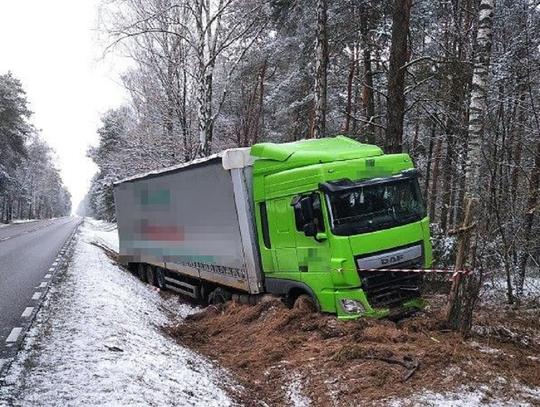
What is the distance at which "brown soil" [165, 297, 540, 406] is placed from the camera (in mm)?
5273

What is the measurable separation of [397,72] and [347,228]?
522cm

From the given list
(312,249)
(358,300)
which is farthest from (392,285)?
(312,249)

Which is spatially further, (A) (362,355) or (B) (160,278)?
(B) (160,278)

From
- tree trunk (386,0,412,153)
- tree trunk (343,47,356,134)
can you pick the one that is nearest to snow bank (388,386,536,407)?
tree trunk (386,0,412,153)

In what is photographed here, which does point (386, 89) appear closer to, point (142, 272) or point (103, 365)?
point (142, 272)

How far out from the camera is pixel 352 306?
7285 millimetres

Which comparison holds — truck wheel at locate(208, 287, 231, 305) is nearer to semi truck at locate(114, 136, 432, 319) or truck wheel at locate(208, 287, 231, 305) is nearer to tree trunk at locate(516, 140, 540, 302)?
semi truck at locate(114, 136, 432, 319)

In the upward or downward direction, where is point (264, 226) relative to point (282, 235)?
upward

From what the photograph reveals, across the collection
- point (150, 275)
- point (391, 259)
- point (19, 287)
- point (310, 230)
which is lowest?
point (150, 275)

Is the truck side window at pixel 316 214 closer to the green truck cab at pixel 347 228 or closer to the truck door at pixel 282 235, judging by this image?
the green truck cab at pixel 347 228

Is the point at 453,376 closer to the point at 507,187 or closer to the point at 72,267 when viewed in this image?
the point at 507,187

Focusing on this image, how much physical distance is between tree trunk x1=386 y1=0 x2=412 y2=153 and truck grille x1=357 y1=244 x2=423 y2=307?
4156 millimetres

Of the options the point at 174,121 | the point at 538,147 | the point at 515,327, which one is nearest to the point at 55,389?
the point at 515,327

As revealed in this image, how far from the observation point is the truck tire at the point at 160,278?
14.3 metres
